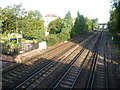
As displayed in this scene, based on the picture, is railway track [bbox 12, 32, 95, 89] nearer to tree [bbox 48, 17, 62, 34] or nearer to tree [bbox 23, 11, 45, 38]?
tree [bbox 23, 11, 45, 38]

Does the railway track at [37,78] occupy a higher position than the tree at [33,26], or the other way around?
the tree at [33,26]

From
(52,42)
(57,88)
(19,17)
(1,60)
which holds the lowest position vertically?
(57,88)

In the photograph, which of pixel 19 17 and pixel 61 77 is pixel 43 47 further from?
pixel 61 77

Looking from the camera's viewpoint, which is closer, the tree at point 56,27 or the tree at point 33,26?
the tree at point 33,26

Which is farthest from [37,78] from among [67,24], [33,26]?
[67,24]

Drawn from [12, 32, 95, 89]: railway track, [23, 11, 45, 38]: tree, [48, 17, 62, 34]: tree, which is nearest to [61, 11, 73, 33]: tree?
[48, 17, 62, 34]: tree

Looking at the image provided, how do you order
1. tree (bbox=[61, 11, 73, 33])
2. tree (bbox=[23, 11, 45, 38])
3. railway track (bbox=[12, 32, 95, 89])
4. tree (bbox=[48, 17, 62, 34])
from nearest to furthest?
railway track (bbox=[12, 32, 95, 89]), tree (bbox=[23, 11, 45, 38]), tree (bbox=[61, 11, 73, 33]), tree (bbox=[48, 17, 62, 34])

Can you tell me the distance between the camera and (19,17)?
24516 millimetres

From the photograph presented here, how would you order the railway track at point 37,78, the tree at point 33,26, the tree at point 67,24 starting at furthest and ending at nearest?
the tree at point 67,24, the tree at point 33,26, the railway track at point 37,78

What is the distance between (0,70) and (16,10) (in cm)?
1527

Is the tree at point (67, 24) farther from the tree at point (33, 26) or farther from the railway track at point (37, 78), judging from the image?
the railway track at point (37, 78)

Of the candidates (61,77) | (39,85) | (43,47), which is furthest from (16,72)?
(43,47)

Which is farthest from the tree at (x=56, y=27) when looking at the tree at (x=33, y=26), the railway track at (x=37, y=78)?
the railway track at (x=37, y=78)

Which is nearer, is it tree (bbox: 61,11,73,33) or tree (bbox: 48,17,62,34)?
tree (bbox: 61,11,73,33)
